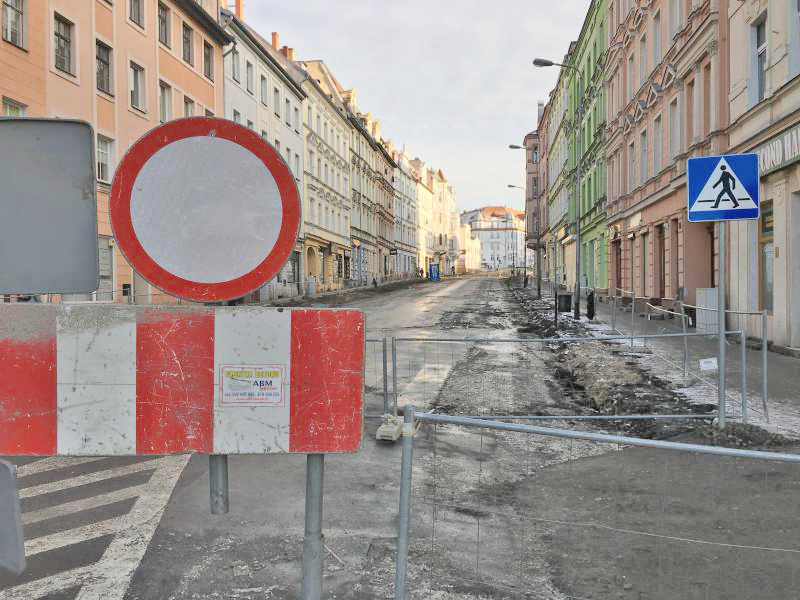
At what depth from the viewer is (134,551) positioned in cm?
404

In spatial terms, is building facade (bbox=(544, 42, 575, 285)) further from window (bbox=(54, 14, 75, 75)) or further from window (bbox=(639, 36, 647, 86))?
window (bbox=(54, 14, 75, 75))

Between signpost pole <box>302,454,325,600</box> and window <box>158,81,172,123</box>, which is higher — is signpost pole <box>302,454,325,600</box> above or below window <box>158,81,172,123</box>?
below

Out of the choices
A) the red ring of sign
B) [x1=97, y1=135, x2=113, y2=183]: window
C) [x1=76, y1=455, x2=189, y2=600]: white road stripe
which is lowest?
[x1=76, y1=455, x2=189, y2=600]: white road stripe

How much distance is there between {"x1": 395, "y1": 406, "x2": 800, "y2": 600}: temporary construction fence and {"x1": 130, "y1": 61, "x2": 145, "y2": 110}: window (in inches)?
1000

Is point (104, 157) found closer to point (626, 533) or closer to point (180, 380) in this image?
point (180, 380)

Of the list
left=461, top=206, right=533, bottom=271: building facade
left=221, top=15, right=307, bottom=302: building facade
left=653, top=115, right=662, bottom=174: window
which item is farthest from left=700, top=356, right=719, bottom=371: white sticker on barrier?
left=461, top=206, right=533, bottom=271: building facade

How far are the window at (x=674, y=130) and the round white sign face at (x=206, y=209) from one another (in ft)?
67.9

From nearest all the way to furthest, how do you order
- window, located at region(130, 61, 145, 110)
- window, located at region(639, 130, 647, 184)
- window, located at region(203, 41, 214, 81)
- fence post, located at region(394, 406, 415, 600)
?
fence post, located at region(394, 406, 415, 600), window, located at region(130, 61, 145, 110), window, located at region(639, 130, 647, 184), window, located at region(203, 41, 214, 81)

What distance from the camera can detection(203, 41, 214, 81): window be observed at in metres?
32.2

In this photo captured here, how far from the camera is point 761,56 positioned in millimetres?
15000

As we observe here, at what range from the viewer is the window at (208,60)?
32.2 meters

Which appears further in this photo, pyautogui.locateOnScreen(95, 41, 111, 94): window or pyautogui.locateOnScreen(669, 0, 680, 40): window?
pyautogui.locateOnScreen(95, 41, 111, 94): window

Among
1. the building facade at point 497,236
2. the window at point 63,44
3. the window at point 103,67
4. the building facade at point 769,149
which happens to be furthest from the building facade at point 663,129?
the building facade at point 497,236

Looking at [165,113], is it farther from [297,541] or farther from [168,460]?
[297,541]
